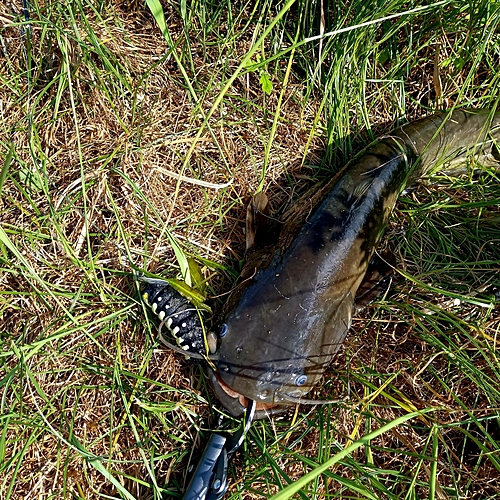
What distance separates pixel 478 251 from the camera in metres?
2.83

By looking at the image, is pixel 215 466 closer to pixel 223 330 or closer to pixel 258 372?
pixel 258 372

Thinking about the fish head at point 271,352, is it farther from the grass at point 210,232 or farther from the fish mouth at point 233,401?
the grass at point 210,232

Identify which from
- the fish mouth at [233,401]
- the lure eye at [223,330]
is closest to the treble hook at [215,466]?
the fish mouth at [233,401]

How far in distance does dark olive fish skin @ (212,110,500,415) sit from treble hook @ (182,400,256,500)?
122mm

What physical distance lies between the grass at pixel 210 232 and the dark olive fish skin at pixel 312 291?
23 centimetres

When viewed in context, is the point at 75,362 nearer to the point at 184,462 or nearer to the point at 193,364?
the point at 193,364

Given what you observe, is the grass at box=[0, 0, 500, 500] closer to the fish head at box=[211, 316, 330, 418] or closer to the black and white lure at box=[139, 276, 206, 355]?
the black and white lure at box=[139, 276, 206, 355]

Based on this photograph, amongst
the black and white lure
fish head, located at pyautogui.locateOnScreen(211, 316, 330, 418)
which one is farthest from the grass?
fish head, located at pyautogui.locateOnScreen(211, 316, 330, 418)

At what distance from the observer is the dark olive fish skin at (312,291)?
2.28m

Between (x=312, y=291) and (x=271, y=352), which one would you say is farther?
(x=312, y=291)

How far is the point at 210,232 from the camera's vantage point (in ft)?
9.05

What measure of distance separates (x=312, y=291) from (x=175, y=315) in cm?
67

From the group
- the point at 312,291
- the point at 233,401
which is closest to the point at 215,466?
the point at 233,401

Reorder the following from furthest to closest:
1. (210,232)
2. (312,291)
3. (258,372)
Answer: (210,232)
(312,291)
(258,372)
